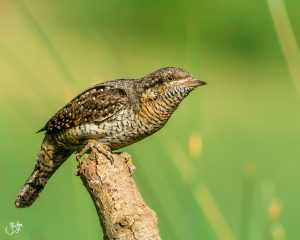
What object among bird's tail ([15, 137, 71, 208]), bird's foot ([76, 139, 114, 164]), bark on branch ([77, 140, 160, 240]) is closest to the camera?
bark on branch ([77, 140, 160, 240])

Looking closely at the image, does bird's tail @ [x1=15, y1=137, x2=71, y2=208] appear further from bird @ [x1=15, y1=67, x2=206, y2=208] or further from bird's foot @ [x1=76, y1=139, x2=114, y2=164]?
bird's foot @ [x1=76, y1=139, x2=114, y2=164]

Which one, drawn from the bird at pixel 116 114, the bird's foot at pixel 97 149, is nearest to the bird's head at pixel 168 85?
the bird at pixel 116 114

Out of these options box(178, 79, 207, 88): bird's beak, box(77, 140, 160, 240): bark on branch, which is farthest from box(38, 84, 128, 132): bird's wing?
box(77, 140, 160, 240): bark on branch

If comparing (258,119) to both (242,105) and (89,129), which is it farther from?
(89,129)

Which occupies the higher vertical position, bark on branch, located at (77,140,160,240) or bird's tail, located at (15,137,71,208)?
bark on branch, located at (77,140,160,240)

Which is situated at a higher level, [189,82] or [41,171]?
[189,82]

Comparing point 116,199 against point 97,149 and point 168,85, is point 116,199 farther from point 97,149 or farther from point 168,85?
point 168,85

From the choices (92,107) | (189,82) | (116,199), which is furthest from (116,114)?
(116,199)
